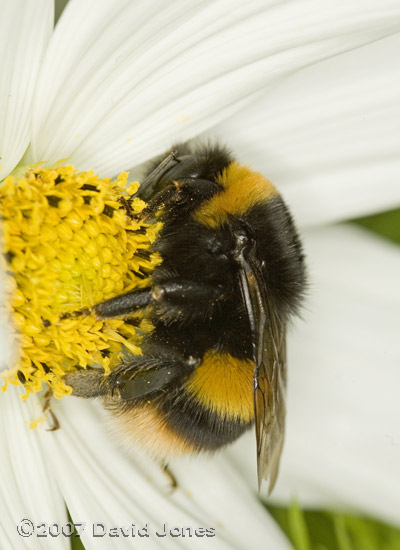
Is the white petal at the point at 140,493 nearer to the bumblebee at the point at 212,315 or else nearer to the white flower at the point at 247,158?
the white flower at the point at 247,158

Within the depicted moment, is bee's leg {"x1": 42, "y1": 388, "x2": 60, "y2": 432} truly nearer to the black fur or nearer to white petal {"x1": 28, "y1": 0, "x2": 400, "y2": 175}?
the black fur

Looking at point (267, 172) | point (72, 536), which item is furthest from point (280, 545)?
point (267, 172)

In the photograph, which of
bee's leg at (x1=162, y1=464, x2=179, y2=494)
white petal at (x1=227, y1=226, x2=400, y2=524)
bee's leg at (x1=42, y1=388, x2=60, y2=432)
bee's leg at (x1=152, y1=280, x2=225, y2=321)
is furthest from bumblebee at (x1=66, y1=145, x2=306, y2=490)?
white petal at (x1=227, y1=226, x2=400, y2=524)

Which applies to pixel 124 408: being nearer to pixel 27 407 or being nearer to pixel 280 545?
pixel 27 407

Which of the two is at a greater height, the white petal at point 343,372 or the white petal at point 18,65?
the white petal at point 18,65

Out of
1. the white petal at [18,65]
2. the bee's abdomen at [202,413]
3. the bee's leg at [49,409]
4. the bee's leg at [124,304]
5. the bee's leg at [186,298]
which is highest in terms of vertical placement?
the white petal at [18,65]

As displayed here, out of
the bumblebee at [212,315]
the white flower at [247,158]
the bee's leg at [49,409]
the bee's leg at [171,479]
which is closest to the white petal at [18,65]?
the white flower at [247,158]
